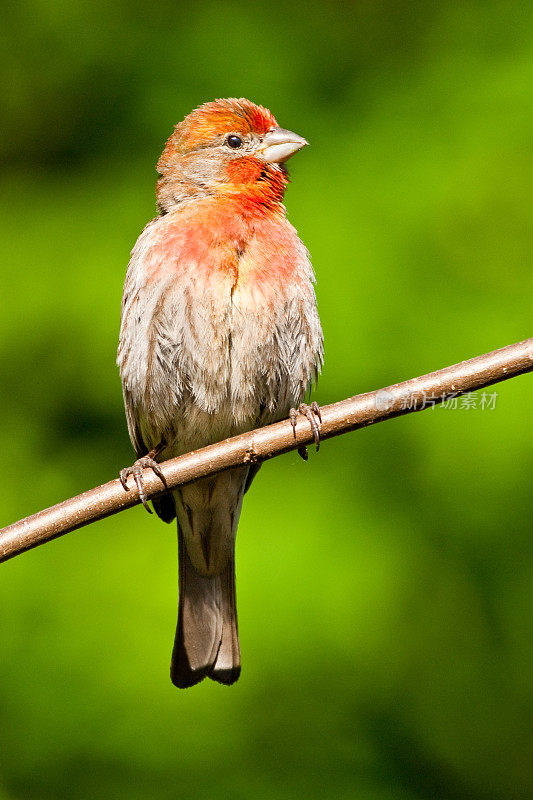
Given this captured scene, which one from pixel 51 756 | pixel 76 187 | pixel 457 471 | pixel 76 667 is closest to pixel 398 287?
pixel 457 471

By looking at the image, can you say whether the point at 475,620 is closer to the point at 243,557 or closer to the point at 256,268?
the point at 243,557

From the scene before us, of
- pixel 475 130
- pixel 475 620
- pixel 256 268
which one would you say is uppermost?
pixel 475 130

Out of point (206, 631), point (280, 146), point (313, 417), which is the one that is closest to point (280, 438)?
point (313, 417)

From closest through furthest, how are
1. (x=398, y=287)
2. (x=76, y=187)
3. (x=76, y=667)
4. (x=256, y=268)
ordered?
1. (x=256, y=268)
2. (x=76, y=667)
3. (x=398, y=287)
4. (x=76, y=187)

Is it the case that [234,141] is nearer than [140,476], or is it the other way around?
[140,476]

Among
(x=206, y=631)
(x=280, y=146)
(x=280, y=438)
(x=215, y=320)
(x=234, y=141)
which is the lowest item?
(x=206, y=631)

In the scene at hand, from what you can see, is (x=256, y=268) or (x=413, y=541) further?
(x=413, y=541)

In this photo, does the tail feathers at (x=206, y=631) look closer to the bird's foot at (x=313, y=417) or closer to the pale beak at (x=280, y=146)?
the bird's foot at (x=313, y=417)

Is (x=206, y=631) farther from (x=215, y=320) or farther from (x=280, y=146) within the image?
(x=280, y=146)
